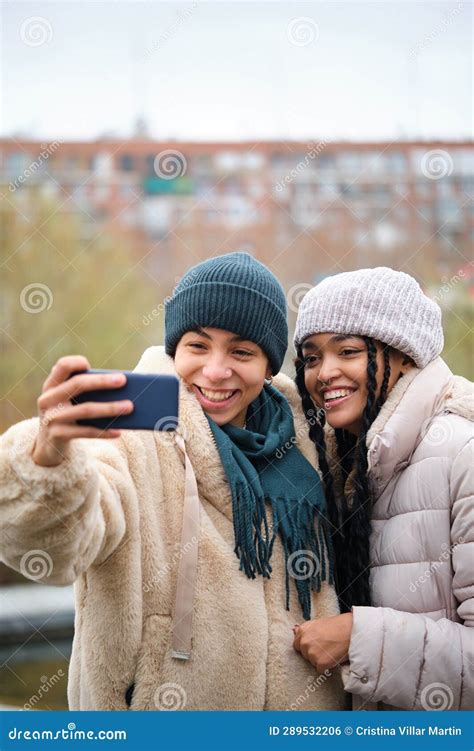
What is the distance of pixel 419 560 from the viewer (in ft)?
6.17

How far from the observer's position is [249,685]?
69.9 inches

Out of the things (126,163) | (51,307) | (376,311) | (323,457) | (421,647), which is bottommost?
(421,647)

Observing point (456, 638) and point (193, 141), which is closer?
point (456, 638)

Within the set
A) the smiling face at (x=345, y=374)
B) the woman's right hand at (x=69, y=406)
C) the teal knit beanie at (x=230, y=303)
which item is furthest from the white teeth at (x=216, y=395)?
the woman's right hand at (x=69, y=406)

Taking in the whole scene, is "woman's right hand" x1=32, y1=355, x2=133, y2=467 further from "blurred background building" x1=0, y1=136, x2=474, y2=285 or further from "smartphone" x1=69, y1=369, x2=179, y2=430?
"blurred background building" x1=0, y1=136, x2=474, y2=285

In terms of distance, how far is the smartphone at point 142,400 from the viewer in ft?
4.73

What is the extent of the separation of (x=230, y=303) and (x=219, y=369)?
0.50 ft

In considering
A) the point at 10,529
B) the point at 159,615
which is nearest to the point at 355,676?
the point at 159,615

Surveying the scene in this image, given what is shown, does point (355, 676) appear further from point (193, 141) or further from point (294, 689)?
point (193, 141)

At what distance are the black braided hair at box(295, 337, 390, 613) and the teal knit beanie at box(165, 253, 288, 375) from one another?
23cm

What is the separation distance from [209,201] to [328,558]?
2316 centimetres

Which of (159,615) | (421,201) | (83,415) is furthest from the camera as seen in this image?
(421,201)

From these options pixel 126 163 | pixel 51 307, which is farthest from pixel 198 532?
pixel 126 163

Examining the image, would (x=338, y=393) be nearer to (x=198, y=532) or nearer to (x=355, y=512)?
(x=355, y=512)
